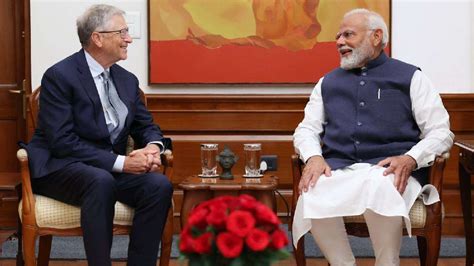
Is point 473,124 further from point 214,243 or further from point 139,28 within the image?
point 214,243

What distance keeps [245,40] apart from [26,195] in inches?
83.8

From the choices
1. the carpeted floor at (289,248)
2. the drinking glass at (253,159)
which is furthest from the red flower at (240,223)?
the carpeted floor at (289,248)

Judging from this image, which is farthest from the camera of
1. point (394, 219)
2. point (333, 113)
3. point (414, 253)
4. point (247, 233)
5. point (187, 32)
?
point (187, 32)

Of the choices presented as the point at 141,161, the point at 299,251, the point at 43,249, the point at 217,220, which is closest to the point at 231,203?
the point at 217,220

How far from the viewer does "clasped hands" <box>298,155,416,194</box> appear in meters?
3.95

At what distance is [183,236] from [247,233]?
180 mm

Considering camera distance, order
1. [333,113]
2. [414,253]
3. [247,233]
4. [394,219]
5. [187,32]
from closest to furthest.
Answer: [247,233] → [394,219] → [333,113] → [414,253] → [187,32]

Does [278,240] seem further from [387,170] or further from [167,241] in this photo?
[167,241]

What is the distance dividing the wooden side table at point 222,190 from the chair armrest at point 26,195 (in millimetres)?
699

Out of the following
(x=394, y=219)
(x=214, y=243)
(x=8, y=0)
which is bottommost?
(x=394, y=219)

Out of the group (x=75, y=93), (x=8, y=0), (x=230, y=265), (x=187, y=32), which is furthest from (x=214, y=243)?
(x=8, y=0)

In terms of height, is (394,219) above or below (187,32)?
below

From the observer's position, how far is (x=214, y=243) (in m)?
2.31

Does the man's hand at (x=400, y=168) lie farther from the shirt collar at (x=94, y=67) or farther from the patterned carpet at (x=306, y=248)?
the shirt collar at (x=94, y=67)
